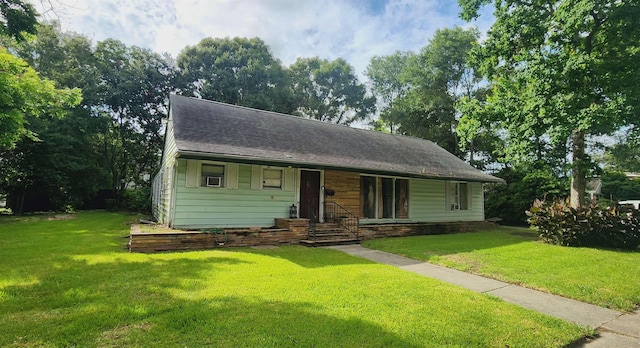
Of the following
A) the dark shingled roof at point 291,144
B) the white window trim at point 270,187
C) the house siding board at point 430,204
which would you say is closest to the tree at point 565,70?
the house siding board at point 430,204

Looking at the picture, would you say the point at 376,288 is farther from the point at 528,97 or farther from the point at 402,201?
the point at 528,97

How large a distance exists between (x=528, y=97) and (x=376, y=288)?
415 inches

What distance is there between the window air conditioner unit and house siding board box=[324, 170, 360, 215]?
3810 mm

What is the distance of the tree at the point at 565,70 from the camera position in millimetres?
10008

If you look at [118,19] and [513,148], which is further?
[513,148]

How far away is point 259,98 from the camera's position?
25.7 metres

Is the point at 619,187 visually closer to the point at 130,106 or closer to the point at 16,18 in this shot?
the point at 16,18

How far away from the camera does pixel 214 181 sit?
9375mm

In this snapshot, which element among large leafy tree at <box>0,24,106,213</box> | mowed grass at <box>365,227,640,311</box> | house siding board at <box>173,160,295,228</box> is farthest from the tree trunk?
large leafy tree at <box>0,24,106,213</box>

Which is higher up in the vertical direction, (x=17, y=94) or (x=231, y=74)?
(x=231, y=74)

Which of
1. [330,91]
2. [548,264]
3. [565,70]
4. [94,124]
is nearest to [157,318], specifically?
[548,264]

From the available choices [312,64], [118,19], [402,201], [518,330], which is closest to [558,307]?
[518,330]

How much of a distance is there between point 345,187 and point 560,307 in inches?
313

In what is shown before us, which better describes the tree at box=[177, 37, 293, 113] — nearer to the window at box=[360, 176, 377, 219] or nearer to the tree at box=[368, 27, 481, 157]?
the tree at box=[368, 27, 481, 157]
